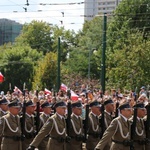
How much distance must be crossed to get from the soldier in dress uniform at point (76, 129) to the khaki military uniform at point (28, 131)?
1.03 meters

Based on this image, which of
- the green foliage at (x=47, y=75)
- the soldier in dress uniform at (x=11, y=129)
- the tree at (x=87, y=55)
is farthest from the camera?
the tree at (x=87, y=55)

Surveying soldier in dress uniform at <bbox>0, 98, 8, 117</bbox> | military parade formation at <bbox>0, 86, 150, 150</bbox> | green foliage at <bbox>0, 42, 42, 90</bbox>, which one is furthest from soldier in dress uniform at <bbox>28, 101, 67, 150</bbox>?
green foliage at <bbox>0, 42, 42, 90</bbox>

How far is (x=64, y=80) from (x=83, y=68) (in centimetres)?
1081

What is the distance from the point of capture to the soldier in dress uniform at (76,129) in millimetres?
9875

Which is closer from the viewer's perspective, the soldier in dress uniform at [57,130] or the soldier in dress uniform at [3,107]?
the soldier in dress uniform at [57,130]

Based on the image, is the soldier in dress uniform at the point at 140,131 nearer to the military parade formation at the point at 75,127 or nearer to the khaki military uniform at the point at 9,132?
the military parade formation at the point at 75,127

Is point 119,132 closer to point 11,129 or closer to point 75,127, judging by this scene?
point 75,127

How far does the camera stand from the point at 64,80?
4953 centimetres

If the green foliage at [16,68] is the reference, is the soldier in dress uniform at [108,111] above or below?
above

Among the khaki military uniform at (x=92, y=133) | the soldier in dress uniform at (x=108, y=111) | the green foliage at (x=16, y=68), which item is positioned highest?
the soldier in dress uniform at (x=108, y=111)

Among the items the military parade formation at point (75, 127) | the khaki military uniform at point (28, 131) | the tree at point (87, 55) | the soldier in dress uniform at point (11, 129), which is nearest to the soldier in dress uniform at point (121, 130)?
the military parade formation at point (75, 127)

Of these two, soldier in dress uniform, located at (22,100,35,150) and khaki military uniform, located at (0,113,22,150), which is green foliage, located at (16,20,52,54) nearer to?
soldier in dress uniform, located at (22,100,35,150)

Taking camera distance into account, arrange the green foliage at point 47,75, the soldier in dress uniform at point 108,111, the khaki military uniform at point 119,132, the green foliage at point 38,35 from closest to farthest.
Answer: the khaki military uniform at point 119,132
the soldier in dress uniform at point 108,111
the green foliage at point 47,75
the green foliage at point 38,35

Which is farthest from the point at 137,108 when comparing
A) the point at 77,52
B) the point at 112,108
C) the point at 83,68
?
the point at 77,52
